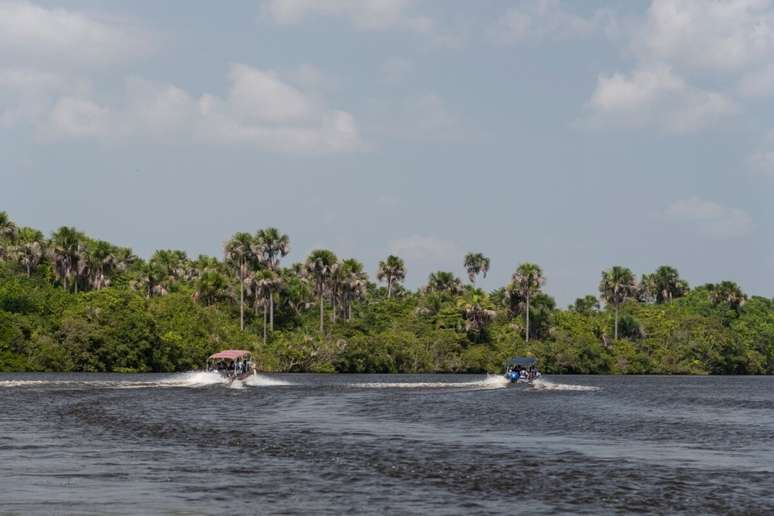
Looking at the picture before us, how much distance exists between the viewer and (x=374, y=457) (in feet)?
117

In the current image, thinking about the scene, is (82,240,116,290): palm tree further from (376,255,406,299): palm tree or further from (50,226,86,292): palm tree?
(376,255,406,299): palm tree

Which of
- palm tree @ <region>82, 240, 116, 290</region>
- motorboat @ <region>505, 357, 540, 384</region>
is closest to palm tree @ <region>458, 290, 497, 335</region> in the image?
motorboat @ <region>505, 357, 540, 384</region>

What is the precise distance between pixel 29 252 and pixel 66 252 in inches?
310

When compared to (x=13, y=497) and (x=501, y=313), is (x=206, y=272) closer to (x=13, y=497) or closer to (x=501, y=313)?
(x=501, y=313)

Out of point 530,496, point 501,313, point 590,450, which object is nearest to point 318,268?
point 501,313

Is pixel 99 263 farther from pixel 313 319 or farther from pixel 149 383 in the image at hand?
pixel 149 383

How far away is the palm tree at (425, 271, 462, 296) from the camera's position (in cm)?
17675

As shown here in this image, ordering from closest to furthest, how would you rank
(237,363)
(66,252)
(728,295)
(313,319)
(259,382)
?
1. (237,363)
2. (259,382)
3. (66,252)
4. (313,319)
5. (728,295)

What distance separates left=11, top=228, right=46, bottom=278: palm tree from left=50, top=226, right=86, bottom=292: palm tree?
14.9ft

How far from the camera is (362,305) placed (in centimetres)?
17550

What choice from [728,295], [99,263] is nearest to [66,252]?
[99,263]

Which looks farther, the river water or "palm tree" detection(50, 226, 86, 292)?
"palm tree" detection(50, 226, 86, 292)

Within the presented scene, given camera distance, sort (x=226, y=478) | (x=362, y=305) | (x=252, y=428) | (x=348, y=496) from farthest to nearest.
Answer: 1. (x=362, y=305)
2. (x=252, y=428)
3. (x=226, y=478)
4. (x=348, y=496)

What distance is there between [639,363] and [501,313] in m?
23.1
